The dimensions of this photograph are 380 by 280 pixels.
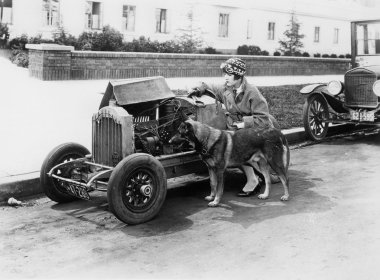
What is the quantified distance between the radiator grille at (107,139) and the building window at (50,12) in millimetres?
18398

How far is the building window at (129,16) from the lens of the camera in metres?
26.2

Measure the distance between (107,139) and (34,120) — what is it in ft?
14.3

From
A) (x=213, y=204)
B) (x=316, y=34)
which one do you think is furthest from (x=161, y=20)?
(x=213, y=204)

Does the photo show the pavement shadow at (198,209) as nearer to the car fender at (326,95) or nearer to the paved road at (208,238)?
the paved road at (208,238)

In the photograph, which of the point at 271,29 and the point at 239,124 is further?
the point at 271,29

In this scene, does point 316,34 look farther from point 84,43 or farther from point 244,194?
point 244,194

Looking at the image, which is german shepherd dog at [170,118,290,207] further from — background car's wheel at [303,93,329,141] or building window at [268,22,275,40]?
building window at [268,22,275,40]

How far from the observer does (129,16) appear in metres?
26.4

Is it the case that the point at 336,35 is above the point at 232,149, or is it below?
above

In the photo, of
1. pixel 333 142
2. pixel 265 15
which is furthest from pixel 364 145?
pixel 265 15

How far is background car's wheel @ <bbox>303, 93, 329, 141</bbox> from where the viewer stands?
998cm

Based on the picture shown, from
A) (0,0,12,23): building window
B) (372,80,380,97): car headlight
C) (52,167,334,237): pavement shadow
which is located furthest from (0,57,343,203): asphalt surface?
(0,0,12,23): building window

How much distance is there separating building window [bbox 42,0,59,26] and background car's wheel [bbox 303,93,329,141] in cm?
1578

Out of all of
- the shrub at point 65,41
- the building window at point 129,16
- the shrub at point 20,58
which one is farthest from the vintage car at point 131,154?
the building window at point 129,16
